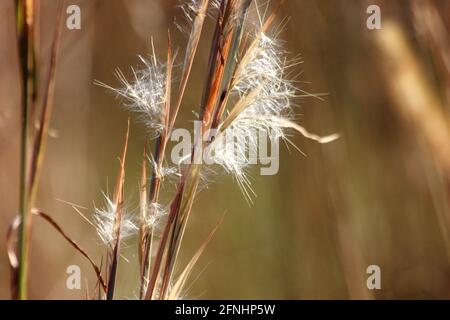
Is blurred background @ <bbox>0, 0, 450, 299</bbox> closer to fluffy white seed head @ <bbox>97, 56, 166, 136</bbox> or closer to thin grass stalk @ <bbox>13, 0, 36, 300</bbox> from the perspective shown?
fluffy white seed head @ <bbox>97, 56, 166, 136</bbox>

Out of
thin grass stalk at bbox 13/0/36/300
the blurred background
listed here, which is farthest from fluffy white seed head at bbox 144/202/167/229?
the blurred background

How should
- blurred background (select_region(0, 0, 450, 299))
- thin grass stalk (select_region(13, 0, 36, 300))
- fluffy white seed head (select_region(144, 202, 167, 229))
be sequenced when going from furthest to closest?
blurred background (select_region(0, 0, 450, 299))
fluffy white seed head (select_region(144, 202, 167, 229))
thin grass stalk (select_region(13, 0, 36, 300))

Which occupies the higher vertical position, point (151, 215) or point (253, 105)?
point (253, 105)

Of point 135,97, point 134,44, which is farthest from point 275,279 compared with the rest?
point 135,97

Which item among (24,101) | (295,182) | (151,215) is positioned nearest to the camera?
(24,101)

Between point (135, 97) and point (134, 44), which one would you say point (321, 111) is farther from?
point (135, 97)

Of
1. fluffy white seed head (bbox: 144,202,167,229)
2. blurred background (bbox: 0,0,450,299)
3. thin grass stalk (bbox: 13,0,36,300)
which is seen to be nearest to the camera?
thin grass stalk (bbox: 13,0,36,300)

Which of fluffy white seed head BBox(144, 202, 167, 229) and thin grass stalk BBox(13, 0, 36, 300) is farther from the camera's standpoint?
fluffy white seed head BBox(144, 202, 167, 229)

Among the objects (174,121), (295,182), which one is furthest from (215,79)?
(295,182)

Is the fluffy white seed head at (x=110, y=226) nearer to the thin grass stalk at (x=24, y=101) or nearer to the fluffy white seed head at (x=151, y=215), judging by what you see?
the fluffy white seed head at (x=151, y=215)

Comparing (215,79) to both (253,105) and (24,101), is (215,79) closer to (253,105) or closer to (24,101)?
(253,105)
